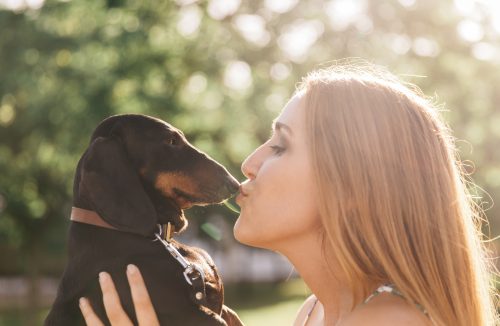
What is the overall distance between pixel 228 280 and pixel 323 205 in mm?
38039

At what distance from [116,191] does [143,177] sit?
33 cm

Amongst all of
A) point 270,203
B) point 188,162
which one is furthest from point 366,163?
point 188,162

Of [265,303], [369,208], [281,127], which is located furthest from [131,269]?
[265,303]

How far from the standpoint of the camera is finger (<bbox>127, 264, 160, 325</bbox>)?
9.64 feet

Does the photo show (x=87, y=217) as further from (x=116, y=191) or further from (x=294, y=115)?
(x=294, y=115)

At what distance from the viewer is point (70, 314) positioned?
322 centimetres

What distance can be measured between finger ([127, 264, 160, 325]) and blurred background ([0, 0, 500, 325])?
9.05m

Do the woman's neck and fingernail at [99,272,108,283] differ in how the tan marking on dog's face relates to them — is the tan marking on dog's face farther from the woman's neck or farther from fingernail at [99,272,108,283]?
the woman's neck

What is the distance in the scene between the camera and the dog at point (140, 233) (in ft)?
10.3

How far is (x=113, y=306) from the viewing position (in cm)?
298

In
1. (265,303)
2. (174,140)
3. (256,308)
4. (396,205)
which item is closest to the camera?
(396,205)

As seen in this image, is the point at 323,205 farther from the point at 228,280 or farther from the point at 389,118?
the point at 228,280

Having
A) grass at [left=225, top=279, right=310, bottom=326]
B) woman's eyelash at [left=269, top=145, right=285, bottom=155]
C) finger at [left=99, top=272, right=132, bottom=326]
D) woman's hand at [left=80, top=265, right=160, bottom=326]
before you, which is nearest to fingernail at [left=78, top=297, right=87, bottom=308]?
woman's hand at [left=80, top=265, right=160, bottom=326]

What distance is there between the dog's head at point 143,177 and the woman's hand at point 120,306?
230 mm
